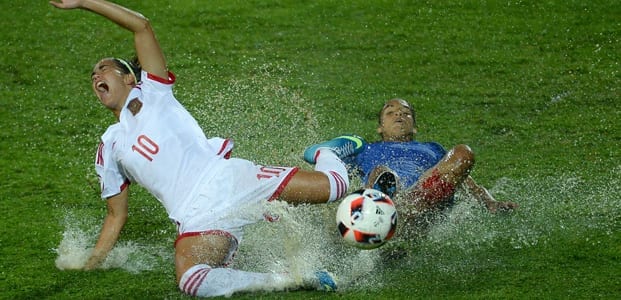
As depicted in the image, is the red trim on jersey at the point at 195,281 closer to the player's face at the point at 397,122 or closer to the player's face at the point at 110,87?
the player's face at the point at 110,87

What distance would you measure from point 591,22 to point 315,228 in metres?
5.61

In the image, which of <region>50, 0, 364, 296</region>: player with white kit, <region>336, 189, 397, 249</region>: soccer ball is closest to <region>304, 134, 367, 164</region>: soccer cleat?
<region>50, 0, 364, 296</region>: player with white kit

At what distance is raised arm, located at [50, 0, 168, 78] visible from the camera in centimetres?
585

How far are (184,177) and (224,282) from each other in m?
0.70

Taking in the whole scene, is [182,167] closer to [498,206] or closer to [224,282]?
[224,282]

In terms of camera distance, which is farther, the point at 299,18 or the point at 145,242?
the point at 299,18

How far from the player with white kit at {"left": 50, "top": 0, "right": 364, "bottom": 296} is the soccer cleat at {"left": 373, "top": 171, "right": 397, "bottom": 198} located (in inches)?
11.9

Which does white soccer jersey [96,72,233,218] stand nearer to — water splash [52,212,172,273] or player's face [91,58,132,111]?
player's face [91,58,132,111]

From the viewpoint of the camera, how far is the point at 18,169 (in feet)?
26.6

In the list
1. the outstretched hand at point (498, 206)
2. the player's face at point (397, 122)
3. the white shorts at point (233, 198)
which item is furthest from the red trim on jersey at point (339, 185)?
the player's face at point (397, 122)

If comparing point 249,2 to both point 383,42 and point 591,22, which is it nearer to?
point 383,42

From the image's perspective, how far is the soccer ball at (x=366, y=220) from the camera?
18.4 ft

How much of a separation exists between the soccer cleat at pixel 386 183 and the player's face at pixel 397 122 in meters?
1.00

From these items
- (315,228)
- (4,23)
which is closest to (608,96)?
(315,228)
